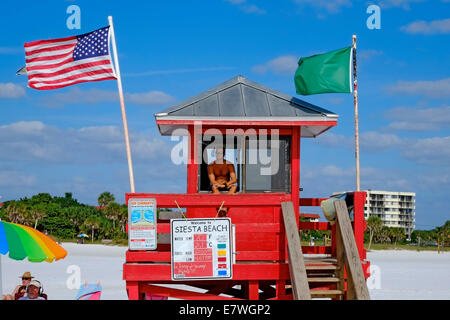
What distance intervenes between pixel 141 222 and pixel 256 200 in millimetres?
1985

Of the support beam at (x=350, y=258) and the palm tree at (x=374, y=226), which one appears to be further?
the palm tree at (x=374, y=226)

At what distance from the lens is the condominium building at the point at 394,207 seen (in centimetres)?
17515

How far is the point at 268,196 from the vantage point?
10.6m

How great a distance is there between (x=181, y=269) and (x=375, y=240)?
77202 millimetres

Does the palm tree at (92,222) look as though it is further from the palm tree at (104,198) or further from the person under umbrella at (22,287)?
the person under umbrella at (22,287)

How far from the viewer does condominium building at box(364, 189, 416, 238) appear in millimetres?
175150

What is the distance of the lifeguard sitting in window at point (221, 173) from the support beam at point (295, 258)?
4.13 feet

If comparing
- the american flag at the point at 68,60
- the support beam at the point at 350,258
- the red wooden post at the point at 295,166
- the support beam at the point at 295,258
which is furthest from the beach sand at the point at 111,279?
the support beam at the point at 295,258

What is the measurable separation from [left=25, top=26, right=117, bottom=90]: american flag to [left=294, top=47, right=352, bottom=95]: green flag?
388 cm

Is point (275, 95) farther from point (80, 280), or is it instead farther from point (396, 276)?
point (396, 276)

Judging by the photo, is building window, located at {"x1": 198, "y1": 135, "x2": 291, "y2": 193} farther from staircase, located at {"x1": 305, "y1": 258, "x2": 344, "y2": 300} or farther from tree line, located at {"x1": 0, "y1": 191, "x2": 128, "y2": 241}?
tree line, located at {"x1": 0, "y1": 191, "x2": 128, "y2": 241}

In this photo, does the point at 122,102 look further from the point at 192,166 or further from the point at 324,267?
the point at 324,267

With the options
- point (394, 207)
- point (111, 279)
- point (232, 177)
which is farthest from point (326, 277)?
point (394, 207)
